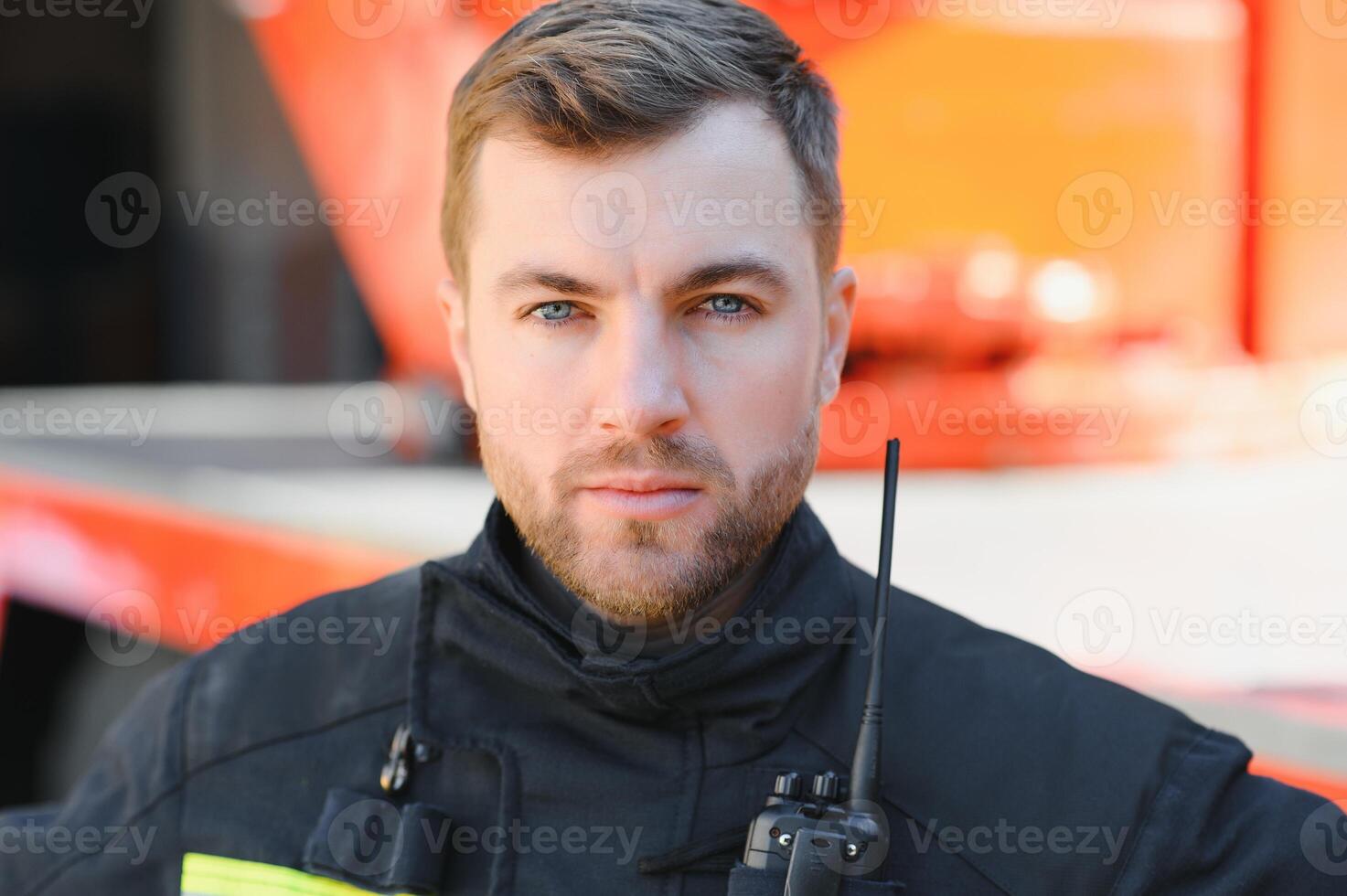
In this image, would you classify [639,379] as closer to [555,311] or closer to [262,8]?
[555,311]

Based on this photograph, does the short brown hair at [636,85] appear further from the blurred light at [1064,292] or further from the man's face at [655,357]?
the blurred light at [1064,292]

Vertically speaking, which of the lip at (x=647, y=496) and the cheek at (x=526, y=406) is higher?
the cheek at (x=526, y=406)

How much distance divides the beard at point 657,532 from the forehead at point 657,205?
0.48ft

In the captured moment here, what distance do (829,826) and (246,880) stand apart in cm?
58

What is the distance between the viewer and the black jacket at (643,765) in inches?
46.5

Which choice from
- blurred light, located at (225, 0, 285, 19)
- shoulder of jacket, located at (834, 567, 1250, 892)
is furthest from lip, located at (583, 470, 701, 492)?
blurred light, located at (225, 0, 285, 19)

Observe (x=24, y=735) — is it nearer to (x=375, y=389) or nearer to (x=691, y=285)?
(x=375, y=389)

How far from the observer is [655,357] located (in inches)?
46.3

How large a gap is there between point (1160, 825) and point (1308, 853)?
11cm

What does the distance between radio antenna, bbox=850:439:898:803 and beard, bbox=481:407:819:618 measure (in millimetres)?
89

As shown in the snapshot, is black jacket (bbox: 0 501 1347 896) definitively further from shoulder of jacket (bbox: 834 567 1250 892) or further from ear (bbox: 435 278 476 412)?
ear (bbox: 435 278 476 412)

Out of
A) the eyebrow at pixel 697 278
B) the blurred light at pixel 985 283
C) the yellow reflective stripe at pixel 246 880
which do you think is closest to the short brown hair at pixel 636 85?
the eyebrow at pixel 697 278

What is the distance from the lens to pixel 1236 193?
3.05m

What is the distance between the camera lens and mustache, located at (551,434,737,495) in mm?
1178
